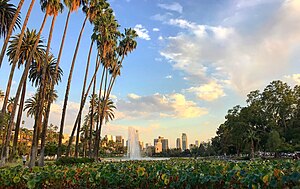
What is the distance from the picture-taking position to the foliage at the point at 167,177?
17.1 feet

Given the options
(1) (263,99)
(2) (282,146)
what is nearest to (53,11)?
(2) (282,146)

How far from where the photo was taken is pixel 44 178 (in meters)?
8.00

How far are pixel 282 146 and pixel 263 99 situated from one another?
1500 cm

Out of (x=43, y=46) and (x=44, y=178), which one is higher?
(x=43, y=46)

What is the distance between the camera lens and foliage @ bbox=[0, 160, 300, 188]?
520 cm

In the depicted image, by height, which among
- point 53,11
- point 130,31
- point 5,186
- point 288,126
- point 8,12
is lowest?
point 5,186

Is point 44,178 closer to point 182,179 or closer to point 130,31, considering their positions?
point 182,179

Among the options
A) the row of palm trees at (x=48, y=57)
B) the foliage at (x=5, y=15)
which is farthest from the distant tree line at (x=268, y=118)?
the foliage at (x=5, y=15)

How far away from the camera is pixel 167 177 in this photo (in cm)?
672

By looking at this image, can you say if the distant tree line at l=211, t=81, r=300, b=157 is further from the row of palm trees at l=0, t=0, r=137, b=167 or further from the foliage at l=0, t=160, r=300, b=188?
the foliage at l=0, t=160, r=300, b=188

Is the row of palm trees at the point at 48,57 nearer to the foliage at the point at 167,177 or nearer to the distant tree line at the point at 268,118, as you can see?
the foliage at the point at 167,177

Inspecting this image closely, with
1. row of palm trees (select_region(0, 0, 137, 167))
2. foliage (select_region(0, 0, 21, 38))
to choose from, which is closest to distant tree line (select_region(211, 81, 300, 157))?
row of palm trees (select_region(0, 0, 137, 167))

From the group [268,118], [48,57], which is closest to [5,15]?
[48,57]

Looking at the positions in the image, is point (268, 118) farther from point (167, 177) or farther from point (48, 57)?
point (167, 177)
